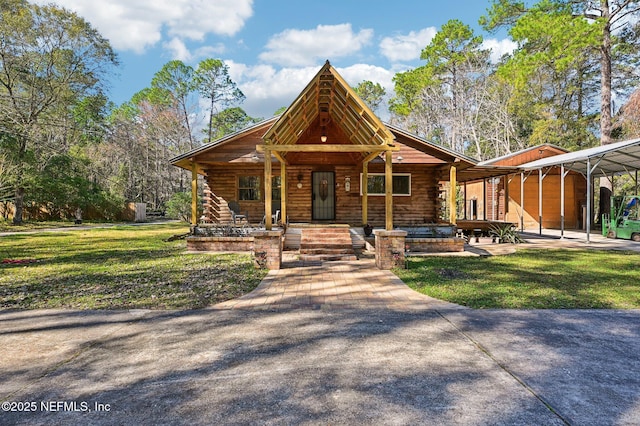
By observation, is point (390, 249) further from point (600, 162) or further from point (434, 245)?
point (600, 162)

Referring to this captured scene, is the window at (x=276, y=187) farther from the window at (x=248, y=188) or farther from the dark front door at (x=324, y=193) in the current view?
the dark front door at (x=324, y=193)

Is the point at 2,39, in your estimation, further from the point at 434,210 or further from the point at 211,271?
the point at 434,210

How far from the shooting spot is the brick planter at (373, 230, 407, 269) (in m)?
8.49

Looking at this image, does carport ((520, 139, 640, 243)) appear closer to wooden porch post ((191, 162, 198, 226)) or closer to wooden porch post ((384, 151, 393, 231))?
wooden porch post ((384, 151, 393, 231))

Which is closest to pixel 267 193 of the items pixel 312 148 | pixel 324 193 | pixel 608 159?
pixel 312 148

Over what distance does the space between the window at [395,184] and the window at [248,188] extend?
15.8 ft

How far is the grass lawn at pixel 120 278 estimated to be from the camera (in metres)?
5.69

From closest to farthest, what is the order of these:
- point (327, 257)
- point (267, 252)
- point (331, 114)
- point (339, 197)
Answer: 1. point (267, 252)
2. point (327, 257)
3. point (331, 114)
4. point (339, 197)

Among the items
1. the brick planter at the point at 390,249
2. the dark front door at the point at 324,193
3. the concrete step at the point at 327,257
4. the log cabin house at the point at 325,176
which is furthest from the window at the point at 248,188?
the brick planter at the point at 390,249

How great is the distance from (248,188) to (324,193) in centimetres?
326

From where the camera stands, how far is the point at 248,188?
1481 centimetres

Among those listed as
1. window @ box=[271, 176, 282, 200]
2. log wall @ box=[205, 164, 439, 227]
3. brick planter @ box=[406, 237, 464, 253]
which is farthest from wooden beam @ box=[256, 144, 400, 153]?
window @ box=[271, 176, 282, 200]

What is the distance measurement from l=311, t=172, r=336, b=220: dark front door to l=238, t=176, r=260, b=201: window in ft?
8.05

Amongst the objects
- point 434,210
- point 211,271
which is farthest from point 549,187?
point 211,271
